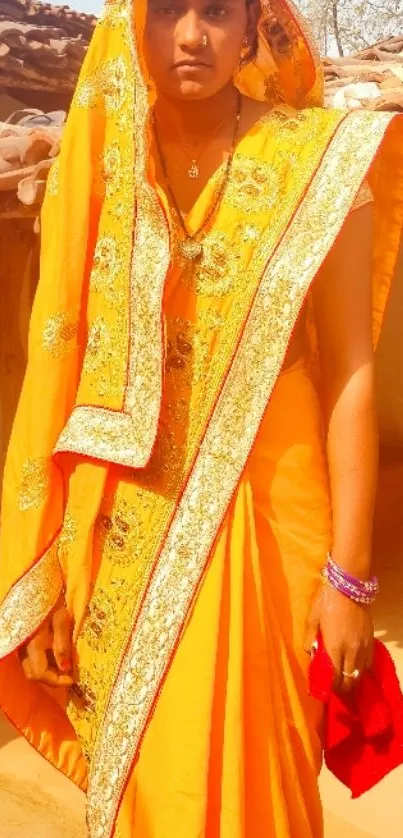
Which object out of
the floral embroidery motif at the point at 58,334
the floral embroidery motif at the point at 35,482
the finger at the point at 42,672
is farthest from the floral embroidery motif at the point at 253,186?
the finger at the point at 42,672

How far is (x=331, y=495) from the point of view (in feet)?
4.37

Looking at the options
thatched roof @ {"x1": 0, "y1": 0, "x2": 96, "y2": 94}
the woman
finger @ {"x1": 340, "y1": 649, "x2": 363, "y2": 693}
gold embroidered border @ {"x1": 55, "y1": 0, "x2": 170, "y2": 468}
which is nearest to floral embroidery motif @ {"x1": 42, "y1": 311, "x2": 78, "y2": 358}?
the woman

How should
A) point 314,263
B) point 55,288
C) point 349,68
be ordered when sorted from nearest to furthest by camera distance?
point 314,263 → point 55,288 → point 349,68

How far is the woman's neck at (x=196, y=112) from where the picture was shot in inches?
53.7

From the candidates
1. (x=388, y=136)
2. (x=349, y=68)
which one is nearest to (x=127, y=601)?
(x=388, y=136)

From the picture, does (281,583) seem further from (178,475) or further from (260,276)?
(260,276)

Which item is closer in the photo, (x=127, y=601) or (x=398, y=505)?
(x=127, y=601)

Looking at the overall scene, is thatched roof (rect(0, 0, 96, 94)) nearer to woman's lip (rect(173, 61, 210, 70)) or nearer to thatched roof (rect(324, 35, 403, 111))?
thatched roof (rect(324, 35, 403, 111))

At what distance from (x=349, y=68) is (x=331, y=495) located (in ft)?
12.1

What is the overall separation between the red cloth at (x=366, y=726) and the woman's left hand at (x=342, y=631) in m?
0.02

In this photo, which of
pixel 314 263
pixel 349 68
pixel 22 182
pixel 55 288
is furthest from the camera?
pixel 349 68

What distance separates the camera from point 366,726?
51.9 inches

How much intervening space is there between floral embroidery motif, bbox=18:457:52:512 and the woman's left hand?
486mm

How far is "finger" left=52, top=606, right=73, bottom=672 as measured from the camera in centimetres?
142
